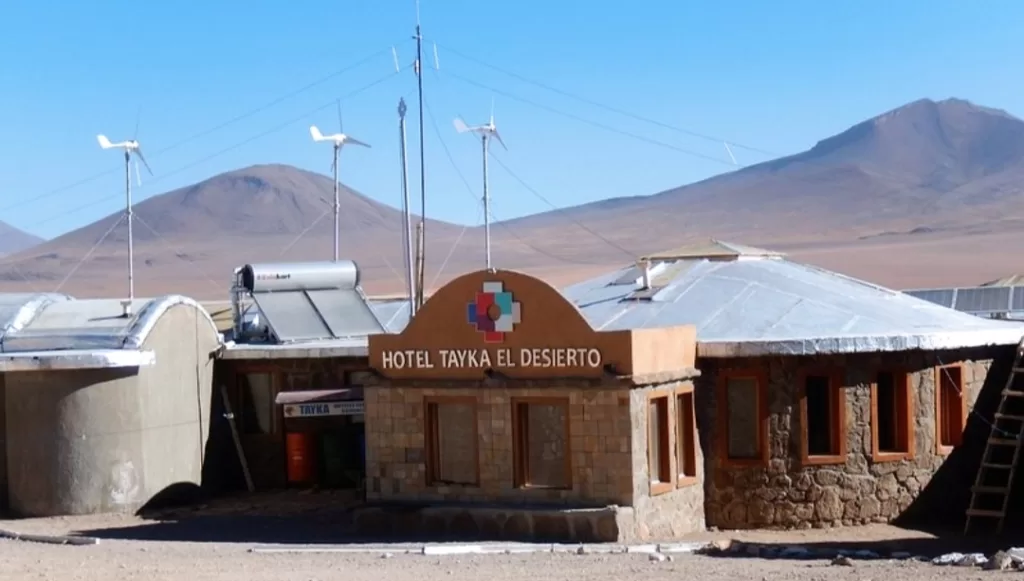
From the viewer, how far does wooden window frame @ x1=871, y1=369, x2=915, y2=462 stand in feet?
76.3

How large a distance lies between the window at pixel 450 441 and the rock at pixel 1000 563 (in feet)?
24.2

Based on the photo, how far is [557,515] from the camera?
21.2 m

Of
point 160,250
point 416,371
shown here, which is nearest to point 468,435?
point 416,371

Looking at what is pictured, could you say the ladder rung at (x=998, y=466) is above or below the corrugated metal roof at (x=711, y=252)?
below

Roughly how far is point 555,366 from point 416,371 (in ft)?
6.90

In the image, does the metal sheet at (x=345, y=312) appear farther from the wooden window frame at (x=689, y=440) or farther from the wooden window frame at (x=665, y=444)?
the wooden window frame at (x=665, y=444)

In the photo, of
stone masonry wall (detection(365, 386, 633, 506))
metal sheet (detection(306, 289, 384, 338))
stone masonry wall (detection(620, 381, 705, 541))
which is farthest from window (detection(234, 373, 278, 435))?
stone masonry wall (detection(620, 381, 705, 541))

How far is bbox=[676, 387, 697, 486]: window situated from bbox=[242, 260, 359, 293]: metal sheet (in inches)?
Answer: 385

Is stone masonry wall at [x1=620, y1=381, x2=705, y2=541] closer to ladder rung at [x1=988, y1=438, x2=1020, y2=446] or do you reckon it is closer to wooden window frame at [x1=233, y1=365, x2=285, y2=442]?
ladder rung at [x1=988, y1=438, x2=1020, y2=446]

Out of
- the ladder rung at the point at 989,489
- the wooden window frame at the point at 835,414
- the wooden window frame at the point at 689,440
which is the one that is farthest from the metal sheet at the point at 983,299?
the wooden window frame at the point at 689,440

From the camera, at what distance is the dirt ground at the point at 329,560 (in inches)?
698

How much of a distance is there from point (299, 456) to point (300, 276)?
400cm

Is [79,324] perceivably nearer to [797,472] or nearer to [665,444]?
[665,444]

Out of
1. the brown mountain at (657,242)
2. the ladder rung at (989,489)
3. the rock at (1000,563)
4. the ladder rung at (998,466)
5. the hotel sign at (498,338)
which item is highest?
the brown mountain at (657,242)
